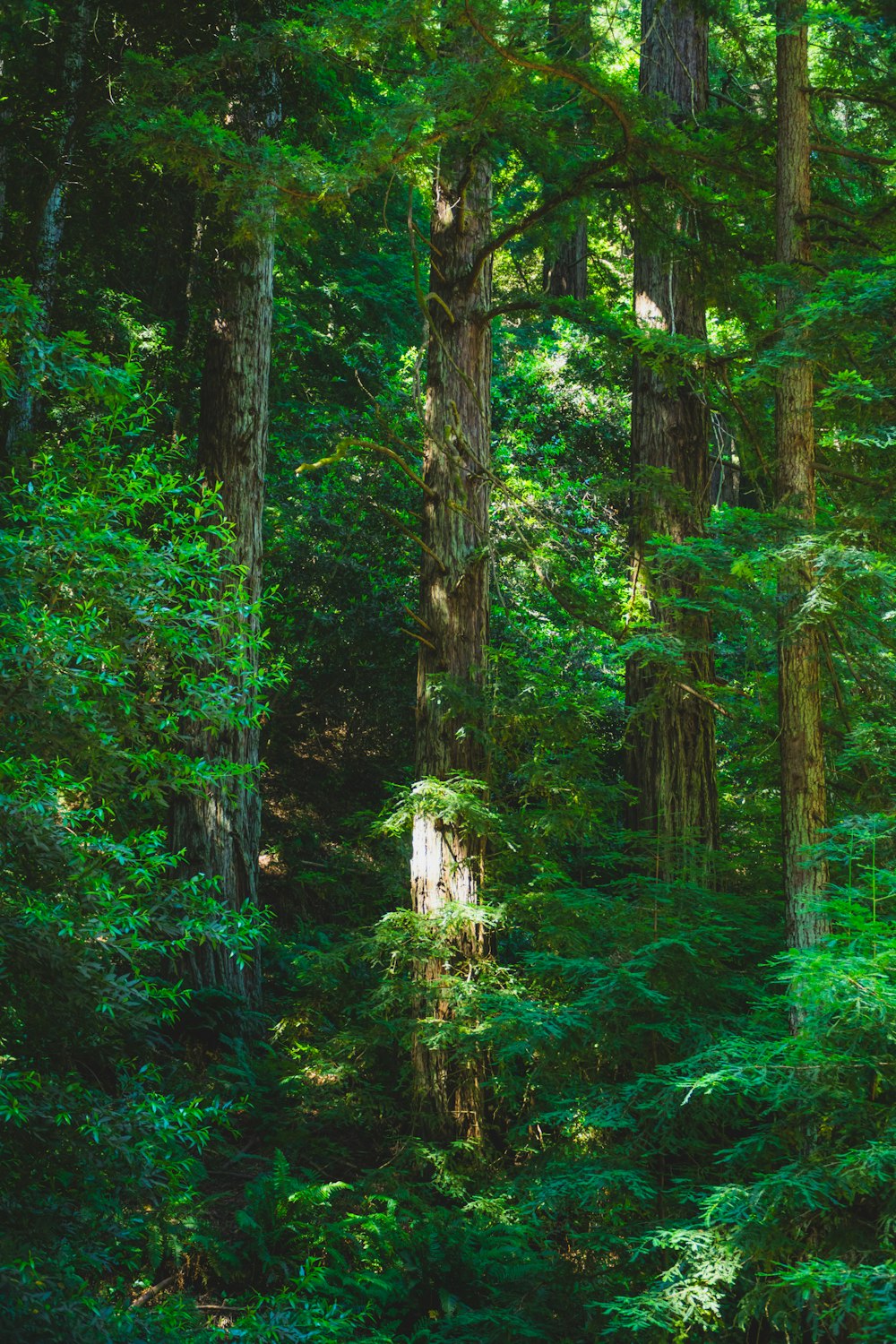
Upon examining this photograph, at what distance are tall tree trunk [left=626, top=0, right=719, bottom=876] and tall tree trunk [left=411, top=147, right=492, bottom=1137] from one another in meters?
1.05

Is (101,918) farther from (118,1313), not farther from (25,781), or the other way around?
(118,1313)

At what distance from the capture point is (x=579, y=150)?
23.0 ft

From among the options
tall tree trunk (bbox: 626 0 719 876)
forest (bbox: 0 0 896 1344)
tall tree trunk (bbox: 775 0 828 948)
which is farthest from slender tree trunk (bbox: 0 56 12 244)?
tall tree trunk (bbox: 775 0 828 948)

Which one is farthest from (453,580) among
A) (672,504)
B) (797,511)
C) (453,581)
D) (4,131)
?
(4,131)

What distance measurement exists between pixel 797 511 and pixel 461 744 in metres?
2.38

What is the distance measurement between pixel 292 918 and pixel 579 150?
22.5ft

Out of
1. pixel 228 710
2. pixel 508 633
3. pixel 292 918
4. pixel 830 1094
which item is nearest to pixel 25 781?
pixel 228 710

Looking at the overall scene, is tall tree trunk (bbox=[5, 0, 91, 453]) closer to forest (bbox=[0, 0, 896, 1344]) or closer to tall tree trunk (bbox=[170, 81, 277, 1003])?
forest (bbox=[0, 0, 896, 1344])

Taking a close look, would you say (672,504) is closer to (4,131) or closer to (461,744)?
(461,744)

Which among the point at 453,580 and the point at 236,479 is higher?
the point at 236,479

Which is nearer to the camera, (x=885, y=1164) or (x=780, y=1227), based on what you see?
(x=885, y=1164)

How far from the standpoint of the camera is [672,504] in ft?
23.8

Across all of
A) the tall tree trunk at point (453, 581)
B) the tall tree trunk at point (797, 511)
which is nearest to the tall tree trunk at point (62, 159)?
the tall tree trunk at point (453, 581)

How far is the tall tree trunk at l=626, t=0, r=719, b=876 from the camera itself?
688cm
